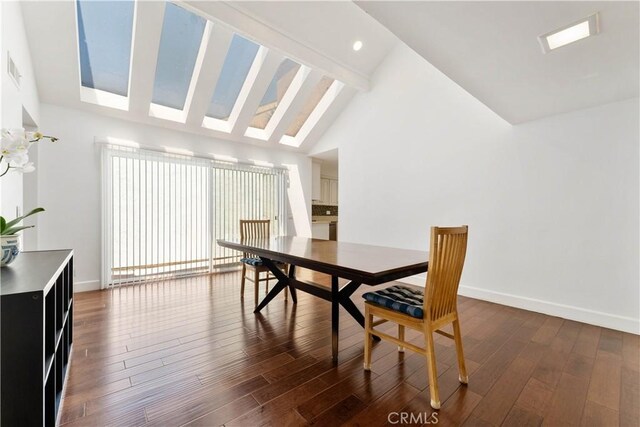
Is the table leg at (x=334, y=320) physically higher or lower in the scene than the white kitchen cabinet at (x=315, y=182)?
lower

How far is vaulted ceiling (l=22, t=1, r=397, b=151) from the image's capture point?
296 cm

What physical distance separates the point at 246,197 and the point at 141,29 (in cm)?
289

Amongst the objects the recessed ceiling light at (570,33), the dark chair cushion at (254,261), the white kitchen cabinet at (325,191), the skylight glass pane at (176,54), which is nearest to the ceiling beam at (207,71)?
the skylight glass pane at (176,54)

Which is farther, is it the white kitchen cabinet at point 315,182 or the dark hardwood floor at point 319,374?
the white kitchen cabinet at point 315,182

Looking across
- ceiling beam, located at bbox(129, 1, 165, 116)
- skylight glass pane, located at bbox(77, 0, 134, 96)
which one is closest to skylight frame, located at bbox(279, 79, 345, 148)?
ceiling beam, located at bbox(129, 1, 165, 116)

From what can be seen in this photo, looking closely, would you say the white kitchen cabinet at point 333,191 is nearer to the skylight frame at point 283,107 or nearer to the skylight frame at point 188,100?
the skylight frame at point 283,107

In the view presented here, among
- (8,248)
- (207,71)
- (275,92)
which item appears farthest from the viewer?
(275,92)

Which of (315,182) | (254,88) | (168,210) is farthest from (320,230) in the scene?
(254,88)

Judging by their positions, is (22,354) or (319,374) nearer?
(22,354)

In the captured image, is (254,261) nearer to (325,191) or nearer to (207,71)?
(207,71)

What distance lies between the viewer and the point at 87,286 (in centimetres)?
373

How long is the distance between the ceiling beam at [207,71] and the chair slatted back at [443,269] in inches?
132

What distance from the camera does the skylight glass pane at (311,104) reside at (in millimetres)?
5121

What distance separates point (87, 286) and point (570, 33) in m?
5.48
